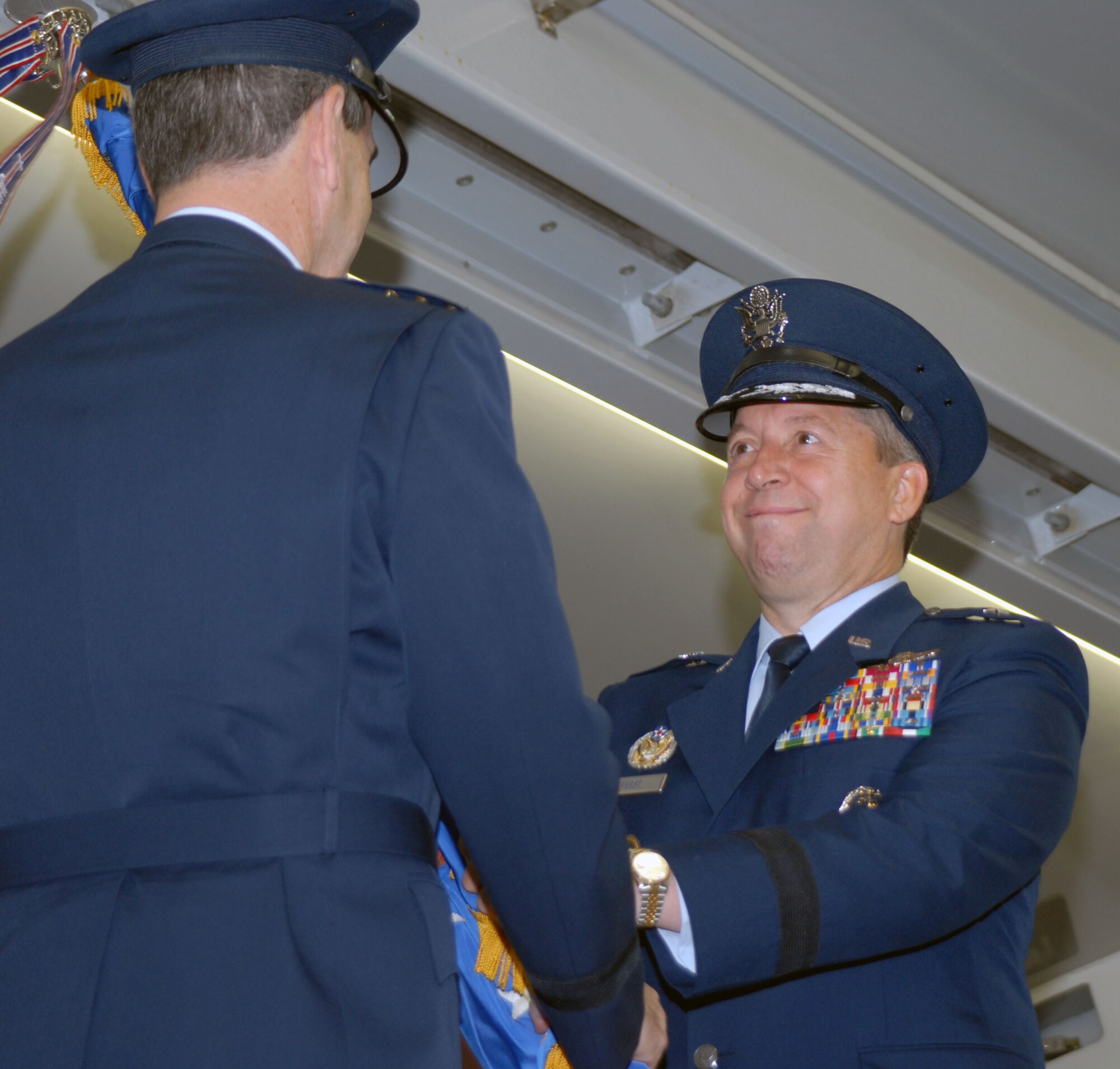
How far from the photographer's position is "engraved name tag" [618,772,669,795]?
195 cm

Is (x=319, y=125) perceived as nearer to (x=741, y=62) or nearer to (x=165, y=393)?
(x=165, y=393)

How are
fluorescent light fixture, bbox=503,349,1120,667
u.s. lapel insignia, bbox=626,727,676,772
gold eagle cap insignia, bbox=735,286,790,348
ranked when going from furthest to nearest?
fluorescent light fixture, bbox=503,349,1120,667
gold eagle cap insignia, bbox=735,286,790,348
u.s. lapel insignia, bbox=626,727,676,772

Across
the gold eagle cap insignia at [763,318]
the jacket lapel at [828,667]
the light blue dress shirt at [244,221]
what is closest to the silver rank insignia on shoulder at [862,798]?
the jacket lapel at [828,667]

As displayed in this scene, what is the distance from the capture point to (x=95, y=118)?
1935 millimetres

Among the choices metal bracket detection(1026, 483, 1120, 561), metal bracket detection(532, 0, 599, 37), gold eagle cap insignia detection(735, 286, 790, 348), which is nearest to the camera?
gold eagle cap insignia detection(735, 286, 790, 348)

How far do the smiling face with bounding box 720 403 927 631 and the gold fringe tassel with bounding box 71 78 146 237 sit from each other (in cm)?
92

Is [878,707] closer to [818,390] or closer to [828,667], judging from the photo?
[828,667]

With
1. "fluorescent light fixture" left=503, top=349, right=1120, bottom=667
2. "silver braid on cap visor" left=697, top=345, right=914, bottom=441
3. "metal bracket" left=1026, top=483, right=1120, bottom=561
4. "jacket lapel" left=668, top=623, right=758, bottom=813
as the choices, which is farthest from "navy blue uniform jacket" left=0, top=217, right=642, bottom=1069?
"metal bracket" left=1026, top=483, right=1120, bottom=561

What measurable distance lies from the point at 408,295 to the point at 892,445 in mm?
1075

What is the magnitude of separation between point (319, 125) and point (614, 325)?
5.80 feet

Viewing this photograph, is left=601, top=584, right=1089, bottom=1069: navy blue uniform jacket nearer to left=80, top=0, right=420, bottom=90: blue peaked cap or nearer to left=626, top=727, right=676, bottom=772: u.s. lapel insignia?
left=626, top=727, right=676, bottom=772: u.s. lapel insignia

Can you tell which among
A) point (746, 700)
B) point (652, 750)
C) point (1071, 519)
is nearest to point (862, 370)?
point (746, 700)

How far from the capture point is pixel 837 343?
2.15m

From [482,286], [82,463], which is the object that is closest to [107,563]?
[82,463]
